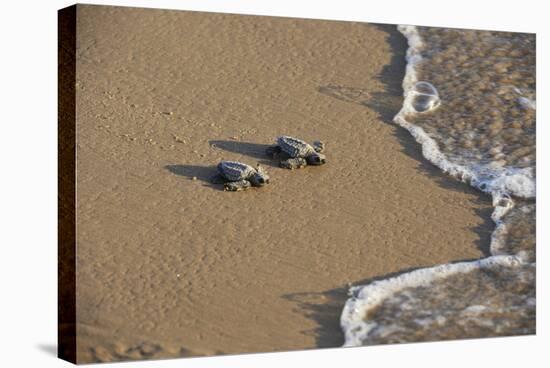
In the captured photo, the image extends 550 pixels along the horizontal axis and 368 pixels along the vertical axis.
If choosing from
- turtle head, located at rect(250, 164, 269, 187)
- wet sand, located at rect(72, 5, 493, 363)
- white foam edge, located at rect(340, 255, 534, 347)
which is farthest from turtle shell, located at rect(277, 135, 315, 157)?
white foam edge, located at rect(340, 255, 534, 347)

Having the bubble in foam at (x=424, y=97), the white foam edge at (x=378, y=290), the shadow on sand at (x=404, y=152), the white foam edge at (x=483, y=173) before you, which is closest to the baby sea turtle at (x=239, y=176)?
the shadow on sand at (x=404, y=152)

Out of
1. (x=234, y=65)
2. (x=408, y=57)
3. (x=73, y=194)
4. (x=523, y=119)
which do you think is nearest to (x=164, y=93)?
(x=234, y=65)

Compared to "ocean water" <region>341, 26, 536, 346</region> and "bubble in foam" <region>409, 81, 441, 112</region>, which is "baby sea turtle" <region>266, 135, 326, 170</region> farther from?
"bubble in foam" <region>409, 81, 441, 112</region>

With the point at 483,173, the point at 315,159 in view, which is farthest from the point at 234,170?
the point at 483,173

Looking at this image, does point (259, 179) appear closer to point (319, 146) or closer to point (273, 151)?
point (273, 151)

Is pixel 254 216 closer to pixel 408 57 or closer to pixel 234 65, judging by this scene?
pixel 234 65

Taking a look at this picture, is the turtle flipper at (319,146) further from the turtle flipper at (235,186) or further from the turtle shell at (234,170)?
the turtle flipper at (235,186)

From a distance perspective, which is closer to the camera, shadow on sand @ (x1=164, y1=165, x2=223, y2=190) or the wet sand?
the wet sand
